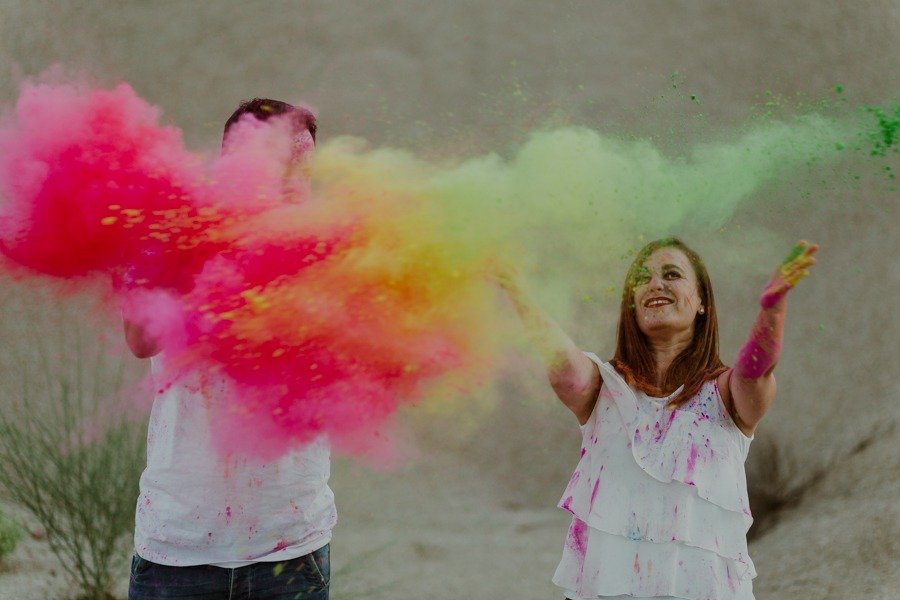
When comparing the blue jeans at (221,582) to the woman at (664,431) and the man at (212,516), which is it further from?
the woman at (664,431)

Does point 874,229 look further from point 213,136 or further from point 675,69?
point 213,136

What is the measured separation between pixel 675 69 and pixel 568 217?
3.59 meters

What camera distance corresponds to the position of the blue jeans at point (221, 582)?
1.55 metres

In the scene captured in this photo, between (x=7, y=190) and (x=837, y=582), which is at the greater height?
(x=7, y=190)

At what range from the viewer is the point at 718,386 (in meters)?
1.78

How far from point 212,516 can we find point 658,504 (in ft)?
2.33

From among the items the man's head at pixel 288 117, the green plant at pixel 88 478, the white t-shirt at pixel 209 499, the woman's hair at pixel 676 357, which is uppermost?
the man's head at pixel 288 117

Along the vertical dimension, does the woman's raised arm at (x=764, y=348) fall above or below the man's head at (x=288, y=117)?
below

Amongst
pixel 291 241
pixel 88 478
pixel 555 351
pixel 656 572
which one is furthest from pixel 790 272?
pixel 88 478

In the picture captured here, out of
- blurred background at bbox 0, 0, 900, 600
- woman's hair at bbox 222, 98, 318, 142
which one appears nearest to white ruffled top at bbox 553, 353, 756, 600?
woman's hair at bbox 222, 98, 318, 142

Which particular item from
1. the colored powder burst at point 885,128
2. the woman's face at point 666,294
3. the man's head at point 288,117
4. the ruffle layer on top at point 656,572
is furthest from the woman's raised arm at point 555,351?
the colored powder burst at point 885,128

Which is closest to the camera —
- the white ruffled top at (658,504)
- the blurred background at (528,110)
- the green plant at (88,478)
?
the white ruffled top at (658,504)

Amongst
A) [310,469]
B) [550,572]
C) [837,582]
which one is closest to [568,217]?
[310,469]

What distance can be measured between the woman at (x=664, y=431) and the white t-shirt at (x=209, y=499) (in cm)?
46
